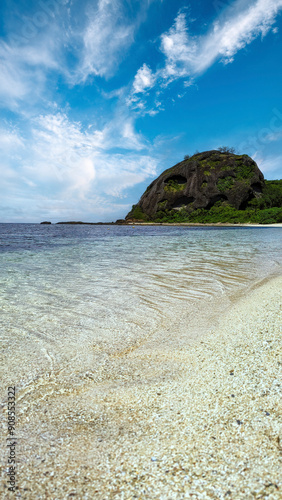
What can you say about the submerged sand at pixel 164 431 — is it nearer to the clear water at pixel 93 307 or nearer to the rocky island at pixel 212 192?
the clear water at pixel 93 307

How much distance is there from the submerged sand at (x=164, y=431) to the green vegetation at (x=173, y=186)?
329 ft

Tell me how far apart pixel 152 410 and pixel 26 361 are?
173 centimetres

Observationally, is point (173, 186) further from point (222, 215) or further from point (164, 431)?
point (164, 431)

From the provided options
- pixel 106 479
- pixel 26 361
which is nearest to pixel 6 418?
pixel 26 361

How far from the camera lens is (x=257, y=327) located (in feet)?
11.5

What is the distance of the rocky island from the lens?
83375 mm

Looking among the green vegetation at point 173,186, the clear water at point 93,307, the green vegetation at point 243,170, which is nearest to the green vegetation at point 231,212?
the green vegetation at point 243,170

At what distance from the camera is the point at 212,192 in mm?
89250

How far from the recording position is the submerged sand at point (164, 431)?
1418 millimetres

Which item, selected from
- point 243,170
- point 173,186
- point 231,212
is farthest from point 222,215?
point 173,186

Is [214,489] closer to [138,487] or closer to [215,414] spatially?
[138,487]

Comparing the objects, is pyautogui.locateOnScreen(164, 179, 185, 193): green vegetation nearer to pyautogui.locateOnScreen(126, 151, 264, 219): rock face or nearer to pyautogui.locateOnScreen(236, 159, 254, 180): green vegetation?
pyautogui.locateOnScreen(126, 151, 264, 219): rock face

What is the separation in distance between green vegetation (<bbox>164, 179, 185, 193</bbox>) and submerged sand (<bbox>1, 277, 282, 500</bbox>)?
329 feet

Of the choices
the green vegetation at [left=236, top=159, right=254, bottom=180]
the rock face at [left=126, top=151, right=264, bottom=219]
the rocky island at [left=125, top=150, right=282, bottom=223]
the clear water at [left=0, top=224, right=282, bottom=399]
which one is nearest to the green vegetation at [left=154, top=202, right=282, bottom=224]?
the rocky island at [left=125, top=150, right=282, bottom=223]
